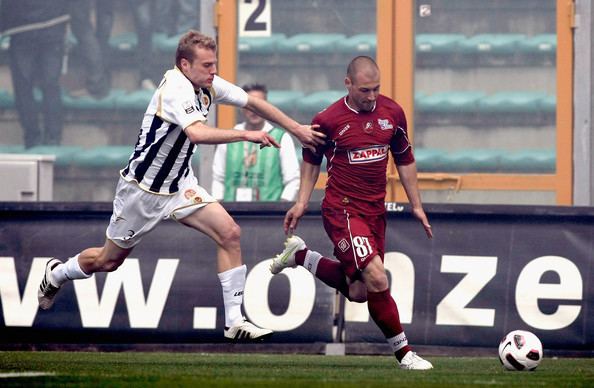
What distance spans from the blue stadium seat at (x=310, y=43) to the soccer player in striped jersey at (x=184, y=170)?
4080 millimetres

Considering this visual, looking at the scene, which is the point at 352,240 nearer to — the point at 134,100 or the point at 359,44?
the point at 359,44

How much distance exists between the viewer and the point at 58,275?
9602mm

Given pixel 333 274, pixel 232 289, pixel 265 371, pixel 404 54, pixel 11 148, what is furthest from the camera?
pixel 11 148

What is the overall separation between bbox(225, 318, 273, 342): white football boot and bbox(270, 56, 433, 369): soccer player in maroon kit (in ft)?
2.61

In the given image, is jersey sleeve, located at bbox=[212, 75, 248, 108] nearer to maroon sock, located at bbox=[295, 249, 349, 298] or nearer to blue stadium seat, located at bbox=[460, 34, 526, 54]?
maroon sock, located at bbox=[295, 249, 349, 298]

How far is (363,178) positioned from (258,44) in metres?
4.51

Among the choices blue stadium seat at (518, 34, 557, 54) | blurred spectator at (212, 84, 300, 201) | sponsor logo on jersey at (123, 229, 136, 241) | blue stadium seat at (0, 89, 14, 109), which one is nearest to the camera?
sponsor logo on jersey at (123, 229, 136, 241)

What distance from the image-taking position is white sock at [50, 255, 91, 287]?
9.49 m

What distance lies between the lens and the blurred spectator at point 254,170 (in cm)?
1217

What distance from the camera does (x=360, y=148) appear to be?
9.11 meters

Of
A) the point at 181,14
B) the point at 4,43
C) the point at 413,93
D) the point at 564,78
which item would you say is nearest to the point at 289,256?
the point at 413,93

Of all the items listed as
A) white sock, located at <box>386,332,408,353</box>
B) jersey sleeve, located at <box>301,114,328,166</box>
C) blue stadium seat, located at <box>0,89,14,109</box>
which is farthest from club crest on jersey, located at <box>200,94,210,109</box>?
blue stadium seat, located at <box>0,89,14,109</box>

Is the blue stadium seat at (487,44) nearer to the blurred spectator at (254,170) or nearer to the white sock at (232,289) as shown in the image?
the blurred spectator at (254,170)

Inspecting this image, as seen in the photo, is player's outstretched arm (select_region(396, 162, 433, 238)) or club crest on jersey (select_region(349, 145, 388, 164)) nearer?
club crest on jersey (select_region(349, 145, 388, 164))
